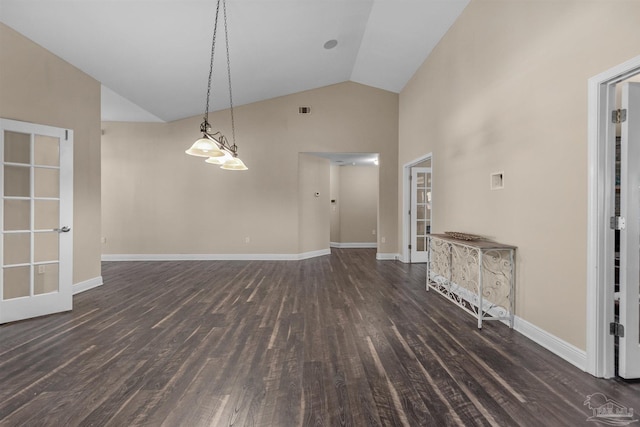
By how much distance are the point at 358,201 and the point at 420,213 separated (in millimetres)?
2901

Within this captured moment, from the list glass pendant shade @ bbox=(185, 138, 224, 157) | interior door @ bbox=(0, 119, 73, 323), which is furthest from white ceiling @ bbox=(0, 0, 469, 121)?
glass pendant shade @ bbox=(185, 138, 224, 157)

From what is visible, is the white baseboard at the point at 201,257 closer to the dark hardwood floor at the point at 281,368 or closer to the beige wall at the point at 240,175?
the beige wall at the point at 240,175

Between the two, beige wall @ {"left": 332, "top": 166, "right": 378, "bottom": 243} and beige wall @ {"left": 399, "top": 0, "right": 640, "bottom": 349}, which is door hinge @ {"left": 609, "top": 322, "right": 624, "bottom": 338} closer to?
beige wall @ {"left": 399, "top": 0, "right": 640, "bottom": 349}

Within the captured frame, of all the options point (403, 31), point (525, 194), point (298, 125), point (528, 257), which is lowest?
point (528, 257)

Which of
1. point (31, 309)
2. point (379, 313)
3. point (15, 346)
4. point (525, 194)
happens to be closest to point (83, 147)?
point (31, 309)

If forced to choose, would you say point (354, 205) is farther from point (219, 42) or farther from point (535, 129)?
point (535, 129)

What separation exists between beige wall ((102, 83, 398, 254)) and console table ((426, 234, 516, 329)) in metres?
2.64

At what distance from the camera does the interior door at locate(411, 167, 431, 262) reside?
6547 mm

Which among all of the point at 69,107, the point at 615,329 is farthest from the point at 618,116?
the point at 69,107

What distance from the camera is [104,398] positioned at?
6.20 ft

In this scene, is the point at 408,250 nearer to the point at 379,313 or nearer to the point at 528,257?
the point at 379,313

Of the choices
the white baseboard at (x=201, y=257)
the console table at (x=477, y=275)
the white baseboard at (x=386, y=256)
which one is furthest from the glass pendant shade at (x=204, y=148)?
the white baseboard at (x=386, y=256)

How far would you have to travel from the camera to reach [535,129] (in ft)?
8.84

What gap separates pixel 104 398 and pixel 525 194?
12.2 ft
